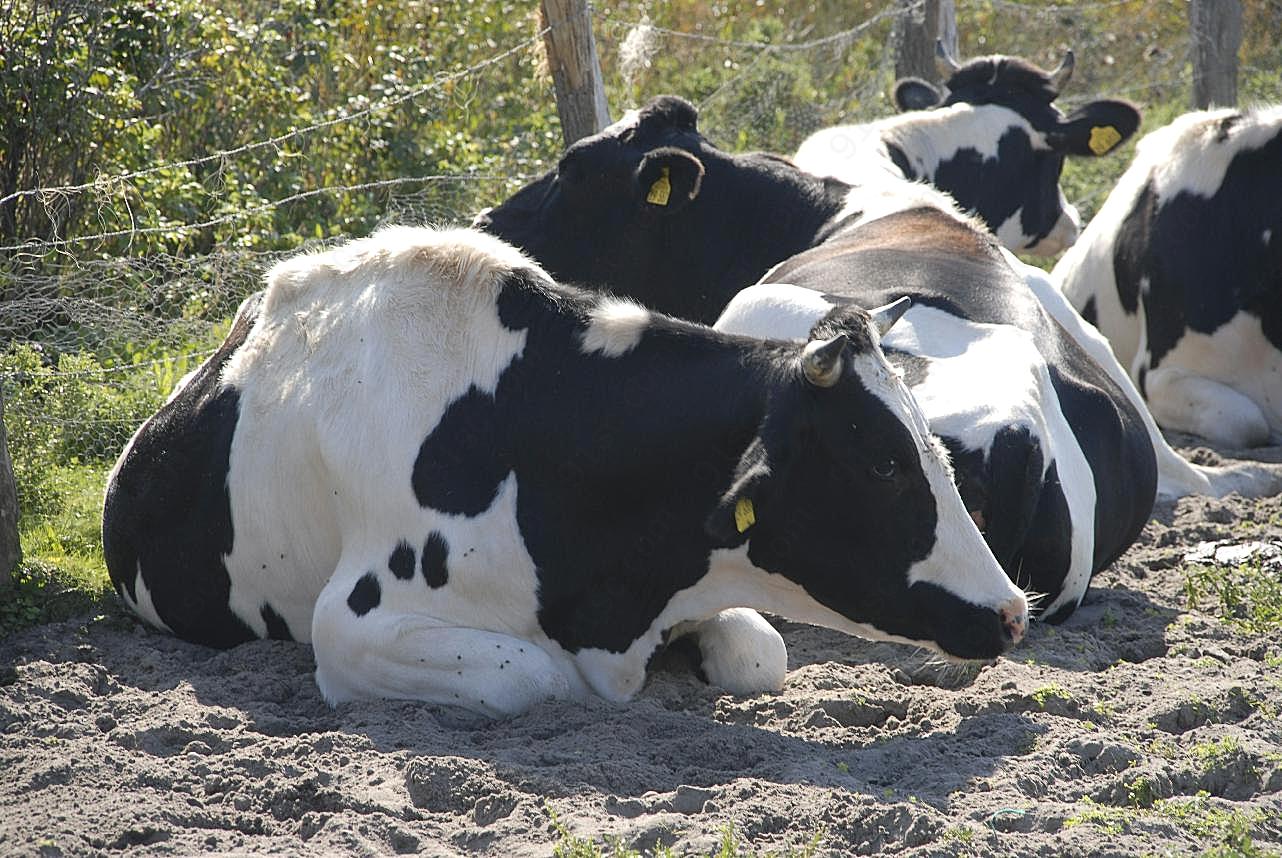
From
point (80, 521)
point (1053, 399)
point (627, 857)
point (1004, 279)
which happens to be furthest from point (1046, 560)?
point (80, 521)

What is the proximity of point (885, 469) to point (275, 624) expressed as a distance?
7.82 feet

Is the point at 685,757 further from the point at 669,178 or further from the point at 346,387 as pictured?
the point at 669,178

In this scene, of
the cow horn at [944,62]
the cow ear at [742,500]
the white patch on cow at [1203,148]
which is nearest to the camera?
the cow ear at [742,500]

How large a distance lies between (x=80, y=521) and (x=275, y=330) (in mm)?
1943

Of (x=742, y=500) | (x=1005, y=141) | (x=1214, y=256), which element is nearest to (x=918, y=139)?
(x=1005, y=141)

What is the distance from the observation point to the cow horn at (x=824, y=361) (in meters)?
4.55

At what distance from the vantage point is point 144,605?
19.6 feet

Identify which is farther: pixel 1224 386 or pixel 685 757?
pixel 1224 386

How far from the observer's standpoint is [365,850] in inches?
154

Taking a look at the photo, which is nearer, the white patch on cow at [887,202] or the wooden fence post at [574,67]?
the white patch on cow at [887,202]

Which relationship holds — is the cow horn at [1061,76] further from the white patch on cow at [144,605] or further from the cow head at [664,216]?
the white patch on cow at [144,605]

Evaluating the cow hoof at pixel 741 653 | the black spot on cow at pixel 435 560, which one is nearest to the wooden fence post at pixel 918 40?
the cow hoof at pixel 741 653

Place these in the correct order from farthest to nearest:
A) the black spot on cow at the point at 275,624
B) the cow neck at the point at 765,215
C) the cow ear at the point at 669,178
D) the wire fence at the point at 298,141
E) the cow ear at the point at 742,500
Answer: the cow neck at the point at 765,215 < the cow ear at the point at 669,178 < the wire fence at the point at 298,141 < the black spot on cow at the point at 275,624 < the cow ear at the point at 742,500

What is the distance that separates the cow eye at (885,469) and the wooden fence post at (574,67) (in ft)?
16.7
